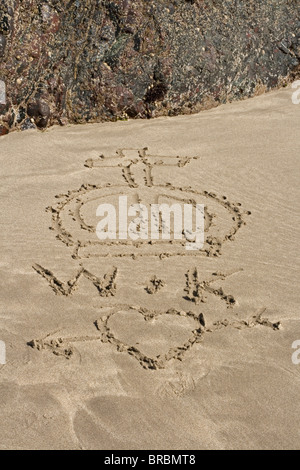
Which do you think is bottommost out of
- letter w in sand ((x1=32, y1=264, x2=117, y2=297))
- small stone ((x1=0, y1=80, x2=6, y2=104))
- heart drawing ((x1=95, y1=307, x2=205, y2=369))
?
heart drawing ((x1=95, y1=307, x2=205, y2=369))

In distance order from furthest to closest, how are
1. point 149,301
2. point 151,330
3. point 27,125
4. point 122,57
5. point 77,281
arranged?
point 122,57 < point 27,125 < point 77,281 < point 149,301 < point 151,330

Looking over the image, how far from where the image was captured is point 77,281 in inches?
131

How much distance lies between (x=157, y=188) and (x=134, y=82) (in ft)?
5.29

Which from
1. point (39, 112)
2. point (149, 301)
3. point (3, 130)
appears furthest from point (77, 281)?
point (39, 112)

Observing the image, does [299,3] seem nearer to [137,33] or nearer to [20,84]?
[137,33]

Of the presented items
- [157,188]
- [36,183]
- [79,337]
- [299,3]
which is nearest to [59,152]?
[36,183]

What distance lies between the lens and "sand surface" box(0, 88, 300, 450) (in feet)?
7.97

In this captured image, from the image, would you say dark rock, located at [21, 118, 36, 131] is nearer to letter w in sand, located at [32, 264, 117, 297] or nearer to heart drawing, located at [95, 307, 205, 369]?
letter w in sand, located at [32, 264, 117, 297]

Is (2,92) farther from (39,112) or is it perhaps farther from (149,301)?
(149,301)

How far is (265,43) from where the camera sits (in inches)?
247

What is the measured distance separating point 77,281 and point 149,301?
425 millimetres

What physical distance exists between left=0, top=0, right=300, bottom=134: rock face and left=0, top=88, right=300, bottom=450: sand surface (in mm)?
438

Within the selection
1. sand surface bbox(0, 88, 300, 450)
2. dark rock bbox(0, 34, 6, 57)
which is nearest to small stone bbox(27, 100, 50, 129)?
sand surface bbox(0, 88, 300, 450)

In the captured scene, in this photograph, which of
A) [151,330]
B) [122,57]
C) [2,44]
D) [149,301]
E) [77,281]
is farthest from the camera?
[122,57]
